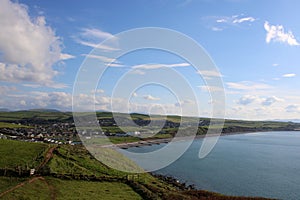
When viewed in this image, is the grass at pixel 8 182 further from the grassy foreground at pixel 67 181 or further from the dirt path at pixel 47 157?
the dirt path at pixel 47 157

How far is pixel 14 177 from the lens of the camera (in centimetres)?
3400

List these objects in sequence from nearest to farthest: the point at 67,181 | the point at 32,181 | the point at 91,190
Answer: the point at 32,181 → the point at 91,190 → the point at 67,181

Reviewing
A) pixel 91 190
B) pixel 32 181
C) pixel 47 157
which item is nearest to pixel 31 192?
pixel 32 181

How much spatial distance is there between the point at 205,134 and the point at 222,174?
108044 millimetres

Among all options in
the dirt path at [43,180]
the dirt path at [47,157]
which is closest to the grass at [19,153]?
the dirt path at [47,157]

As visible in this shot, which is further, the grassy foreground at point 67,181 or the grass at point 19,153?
the grass at point 19,153

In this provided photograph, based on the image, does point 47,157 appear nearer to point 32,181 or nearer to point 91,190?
point 32,181

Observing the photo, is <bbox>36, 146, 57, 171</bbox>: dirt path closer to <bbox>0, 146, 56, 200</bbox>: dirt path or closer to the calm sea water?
<bbox>0, 146, 56, 200</bbox>: dirt path

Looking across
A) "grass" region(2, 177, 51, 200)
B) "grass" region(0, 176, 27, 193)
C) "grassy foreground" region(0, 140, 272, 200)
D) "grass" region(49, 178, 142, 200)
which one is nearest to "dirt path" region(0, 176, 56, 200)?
"grassy foreground" region(0, 140, 272, 200)

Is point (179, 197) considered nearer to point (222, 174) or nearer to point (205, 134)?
point (222, 174)

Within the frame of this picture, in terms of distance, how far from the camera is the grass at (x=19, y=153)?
39.0m

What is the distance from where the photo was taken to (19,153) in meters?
44.3

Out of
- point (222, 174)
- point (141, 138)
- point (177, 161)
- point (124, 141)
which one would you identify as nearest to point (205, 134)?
point (141, 138)

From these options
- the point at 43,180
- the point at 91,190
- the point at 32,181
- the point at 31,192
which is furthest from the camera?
the point at 43,180
